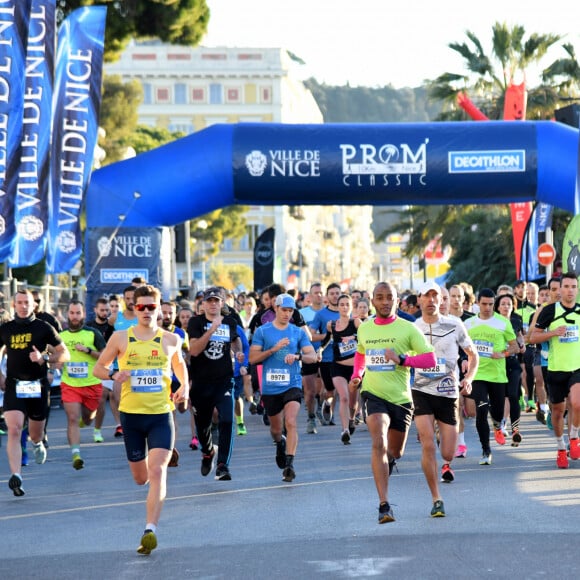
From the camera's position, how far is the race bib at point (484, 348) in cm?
1345

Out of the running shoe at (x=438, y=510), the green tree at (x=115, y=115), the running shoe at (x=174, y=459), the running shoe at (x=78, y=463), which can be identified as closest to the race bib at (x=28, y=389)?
the running shoe at (x=78, y=463)

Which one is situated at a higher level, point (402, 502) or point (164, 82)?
point (164, 82)

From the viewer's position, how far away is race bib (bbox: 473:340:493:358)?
13453 mm

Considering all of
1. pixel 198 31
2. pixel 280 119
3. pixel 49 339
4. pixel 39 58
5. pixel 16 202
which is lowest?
pixel 49 339

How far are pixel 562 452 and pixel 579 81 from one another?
87.4 ft

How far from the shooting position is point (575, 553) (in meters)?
7.54

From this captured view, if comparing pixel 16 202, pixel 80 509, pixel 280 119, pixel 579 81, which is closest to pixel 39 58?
pixel 16 202

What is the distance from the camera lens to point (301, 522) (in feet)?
29.9

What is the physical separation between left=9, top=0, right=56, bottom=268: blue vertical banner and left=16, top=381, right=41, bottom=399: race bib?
19.0 feet

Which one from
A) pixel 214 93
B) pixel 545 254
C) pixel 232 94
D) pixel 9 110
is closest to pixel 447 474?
pixel 9 110

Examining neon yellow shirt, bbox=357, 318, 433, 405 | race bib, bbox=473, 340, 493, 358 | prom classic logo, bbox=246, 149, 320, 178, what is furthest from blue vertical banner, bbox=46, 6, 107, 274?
neon yellow shirt, bbox=357, 318, 433, 405

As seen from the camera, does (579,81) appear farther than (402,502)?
Yes

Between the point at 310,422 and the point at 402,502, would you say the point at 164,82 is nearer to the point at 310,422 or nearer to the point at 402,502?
the point at 310,422

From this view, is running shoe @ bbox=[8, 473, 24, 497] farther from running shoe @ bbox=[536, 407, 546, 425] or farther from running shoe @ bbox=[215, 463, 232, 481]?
running shoe @ bbox=[536, 407, 546, 425]
